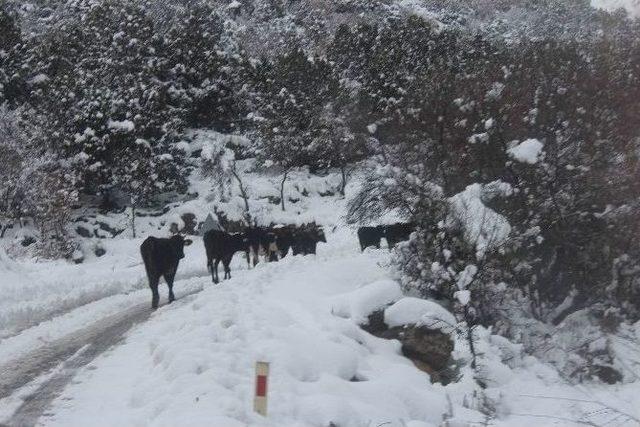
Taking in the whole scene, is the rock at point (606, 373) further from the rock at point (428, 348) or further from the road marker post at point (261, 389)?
the road marker post at point (261, 389)

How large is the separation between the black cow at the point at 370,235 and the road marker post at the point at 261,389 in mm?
16975

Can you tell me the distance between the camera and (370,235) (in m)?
22.6

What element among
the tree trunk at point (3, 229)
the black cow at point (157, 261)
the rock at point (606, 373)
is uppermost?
the tree trunk at point (3, 229)

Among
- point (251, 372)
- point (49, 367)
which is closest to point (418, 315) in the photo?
point (251, 372)

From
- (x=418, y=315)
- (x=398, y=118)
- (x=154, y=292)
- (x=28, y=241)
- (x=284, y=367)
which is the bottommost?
(x=418, y=315)

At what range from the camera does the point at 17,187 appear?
29.8m

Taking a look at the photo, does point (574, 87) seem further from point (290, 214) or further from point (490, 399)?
point (290, 214)

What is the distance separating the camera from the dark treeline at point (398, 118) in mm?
13625

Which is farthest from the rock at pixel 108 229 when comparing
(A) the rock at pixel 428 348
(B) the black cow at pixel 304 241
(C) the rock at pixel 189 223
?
(A) the rock at pixel 428 348

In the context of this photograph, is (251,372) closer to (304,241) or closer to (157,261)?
(157,261)

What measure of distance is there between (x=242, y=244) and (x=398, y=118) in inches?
271

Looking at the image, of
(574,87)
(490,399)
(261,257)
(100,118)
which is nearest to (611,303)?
(574,87)

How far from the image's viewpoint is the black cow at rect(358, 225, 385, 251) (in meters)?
22.5

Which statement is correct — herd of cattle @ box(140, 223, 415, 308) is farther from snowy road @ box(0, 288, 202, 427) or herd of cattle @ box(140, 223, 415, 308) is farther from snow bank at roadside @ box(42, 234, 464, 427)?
snow bank at roadside @ box(42, 234, 464, 427)
